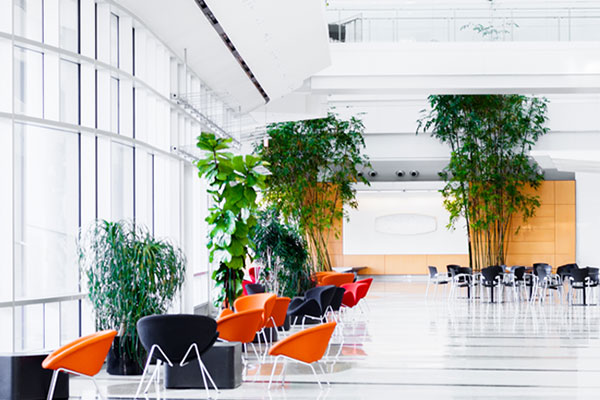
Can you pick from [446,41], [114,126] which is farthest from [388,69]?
[114,126]

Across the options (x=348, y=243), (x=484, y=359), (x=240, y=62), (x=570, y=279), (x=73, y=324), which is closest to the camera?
(x=73, y=324)

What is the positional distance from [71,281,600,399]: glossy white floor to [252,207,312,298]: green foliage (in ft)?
3.86

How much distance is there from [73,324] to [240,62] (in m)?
4.73

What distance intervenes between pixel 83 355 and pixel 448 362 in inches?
176

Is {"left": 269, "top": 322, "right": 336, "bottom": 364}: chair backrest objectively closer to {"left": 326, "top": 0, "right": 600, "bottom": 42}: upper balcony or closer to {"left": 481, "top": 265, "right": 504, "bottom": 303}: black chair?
{"left": 326, "top": 0, "right": 600, "bottom": 42}: upper balcony

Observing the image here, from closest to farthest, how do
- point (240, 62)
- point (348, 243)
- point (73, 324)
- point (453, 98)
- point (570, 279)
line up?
point (73, 324)
point (240, 62)
point (570, 279)
point (453, 98)
point (348, 243)

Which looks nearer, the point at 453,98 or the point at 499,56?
the point at 499,56

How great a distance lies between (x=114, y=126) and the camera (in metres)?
8.66

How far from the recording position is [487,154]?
66.3 feet

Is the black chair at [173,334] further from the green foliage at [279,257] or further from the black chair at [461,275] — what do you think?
the black chair at [461,275]

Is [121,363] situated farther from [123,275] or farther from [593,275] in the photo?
[593,275]

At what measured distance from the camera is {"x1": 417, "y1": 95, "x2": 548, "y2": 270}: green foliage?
19672mm

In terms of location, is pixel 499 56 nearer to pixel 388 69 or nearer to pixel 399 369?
pixel 388 69

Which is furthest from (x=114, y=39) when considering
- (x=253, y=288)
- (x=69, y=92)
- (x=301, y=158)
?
(x=301, y=158)
